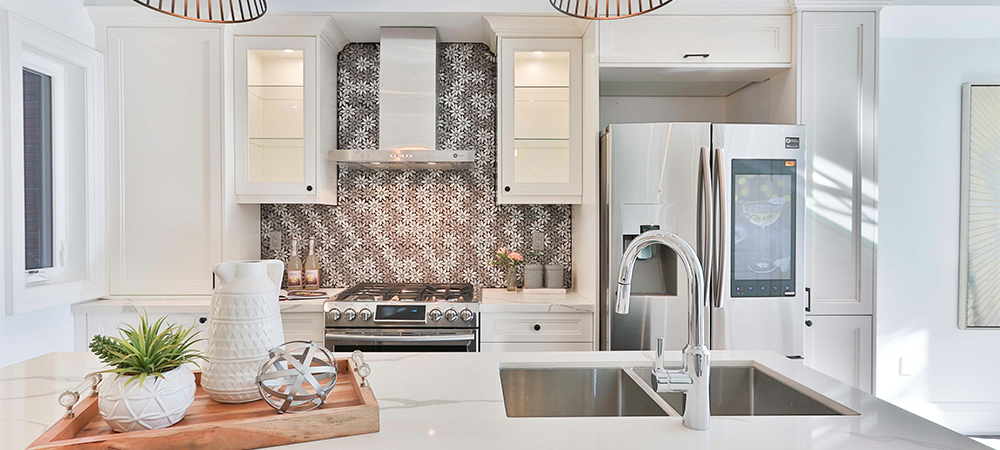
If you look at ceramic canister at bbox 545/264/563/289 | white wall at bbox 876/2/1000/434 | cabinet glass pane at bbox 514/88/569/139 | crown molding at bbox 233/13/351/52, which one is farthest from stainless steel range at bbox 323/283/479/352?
white wall at bbox 876/2/1000/434

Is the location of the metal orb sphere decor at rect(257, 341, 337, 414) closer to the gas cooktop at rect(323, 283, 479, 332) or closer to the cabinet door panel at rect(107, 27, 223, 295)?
the gas cooktop at rect(323, 283, 479, 332)

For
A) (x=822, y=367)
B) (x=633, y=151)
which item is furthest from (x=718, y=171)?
(x=822, y=367)

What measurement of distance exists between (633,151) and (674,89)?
35.1 inches

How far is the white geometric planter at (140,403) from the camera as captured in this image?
92cm

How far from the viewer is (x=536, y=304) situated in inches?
104

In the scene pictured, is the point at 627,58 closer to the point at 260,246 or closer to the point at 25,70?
the point at 260,246

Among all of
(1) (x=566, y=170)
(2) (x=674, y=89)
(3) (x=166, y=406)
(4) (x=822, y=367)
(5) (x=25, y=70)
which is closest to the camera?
(3) (x=166, y=406)

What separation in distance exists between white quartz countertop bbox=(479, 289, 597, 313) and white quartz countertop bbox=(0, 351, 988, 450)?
4.12ft

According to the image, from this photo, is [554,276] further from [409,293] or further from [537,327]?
[409,293]

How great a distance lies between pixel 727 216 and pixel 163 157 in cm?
274

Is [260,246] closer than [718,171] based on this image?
No

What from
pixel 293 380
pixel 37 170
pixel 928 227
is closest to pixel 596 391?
pixel 293 380

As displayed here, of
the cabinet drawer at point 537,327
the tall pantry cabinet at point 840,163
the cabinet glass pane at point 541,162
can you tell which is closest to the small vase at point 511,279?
the cabinet drawer at point 537,327

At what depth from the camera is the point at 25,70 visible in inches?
91.3
